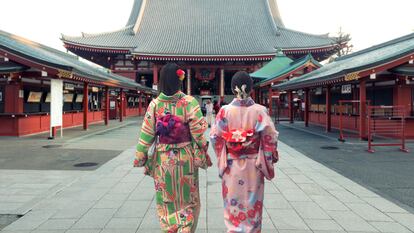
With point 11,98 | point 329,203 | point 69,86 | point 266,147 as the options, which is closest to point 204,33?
point 69,86

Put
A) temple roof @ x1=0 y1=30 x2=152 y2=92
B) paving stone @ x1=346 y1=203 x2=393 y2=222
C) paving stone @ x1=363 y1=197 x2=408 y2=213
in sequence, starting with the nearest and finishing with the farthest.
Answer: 1. paving stone @ x1=346 y1=203 x2=393 y2=222
2. paving stone @ x1=363 y1=197 x2=408 y2=213
3. temple roof @ x1=0 y1=30 x2=152 y2=92

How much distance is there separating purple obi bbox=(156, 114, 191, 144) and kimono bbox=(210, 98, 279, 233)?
34cm

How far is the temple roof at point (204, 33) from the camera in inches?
1144

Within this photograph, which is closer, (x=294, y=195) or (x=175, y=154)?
(x=175, y=154)

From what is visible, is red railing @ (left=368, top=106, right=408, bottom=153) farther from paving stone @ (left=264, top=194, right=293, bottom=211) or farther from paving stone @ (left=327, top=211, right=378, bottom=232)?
paving stone @ (left=327, top=211, right=378, bottom=232)

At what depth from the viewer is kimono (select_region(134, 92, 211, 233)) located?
3076 millimetres

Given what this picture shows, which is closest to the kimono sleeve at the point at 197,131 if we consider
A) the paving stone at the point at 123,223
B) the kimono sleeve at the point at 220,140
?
the kimono sleeve at the point at 220,140

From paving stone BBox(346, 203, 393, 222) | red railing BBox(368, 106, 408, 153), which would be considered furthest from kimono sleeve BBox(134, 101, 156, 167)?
red railing BBox(368, 106, 408, 153)

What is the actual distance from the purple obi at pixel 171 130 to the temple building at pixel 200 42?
25.1m

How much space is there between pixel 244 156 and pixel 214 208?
1.78m

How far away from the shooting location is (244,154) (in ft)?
10.2

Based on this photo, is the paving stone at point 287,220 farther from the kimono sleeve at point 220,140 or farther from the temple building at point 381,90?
the temple building at point 381,90

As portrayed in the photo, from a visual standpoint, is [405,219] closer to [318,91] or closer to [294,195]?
[294,195]

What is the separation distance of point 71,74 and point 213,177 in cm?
792
